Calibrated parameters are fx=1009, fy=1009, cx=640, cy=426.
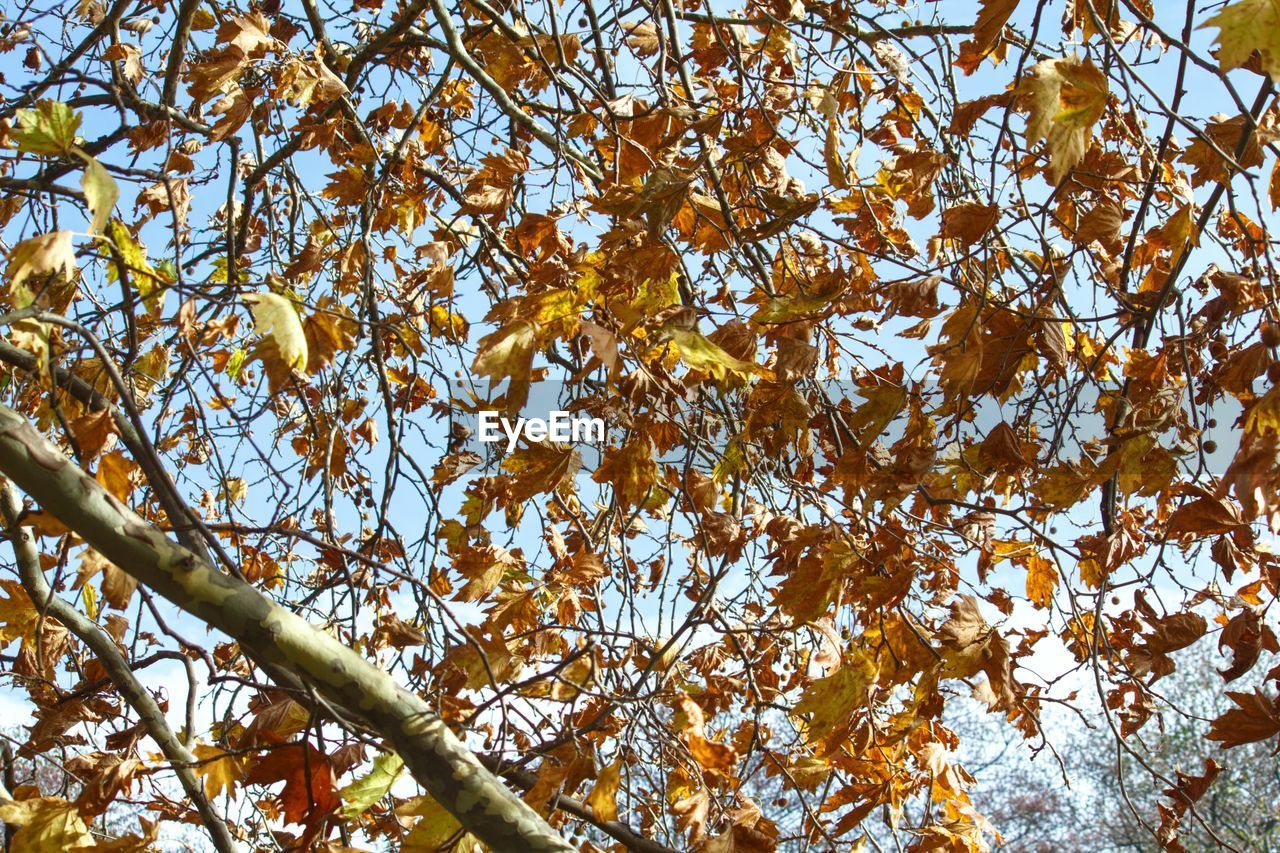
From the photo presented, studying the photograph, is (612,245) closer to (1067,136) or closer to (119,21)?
(1067,136)

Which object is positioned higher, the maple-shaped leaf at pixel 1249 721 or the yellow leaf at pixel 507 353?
the yellow leaf at pixel 507 353

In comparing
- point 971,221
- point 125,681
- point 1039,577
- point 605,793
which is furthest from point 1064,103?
point 125,681

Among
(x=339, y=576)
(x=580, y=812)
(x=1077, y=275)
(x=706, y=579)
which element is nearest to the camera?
A: (x=580, y=812)

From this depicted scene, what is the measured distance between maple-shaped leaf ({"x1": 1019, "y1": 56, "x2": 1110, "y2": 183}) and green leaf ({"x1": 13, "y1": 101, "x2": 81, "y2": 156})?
4.23 ft

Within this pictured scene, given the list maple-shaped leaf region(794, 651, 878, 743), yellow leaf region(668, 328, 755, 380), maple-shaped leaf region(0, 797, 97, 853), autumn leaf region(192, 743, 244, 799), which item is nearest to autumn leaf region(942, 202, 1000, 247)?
yellow leaf region(668, 328, 755, 380)

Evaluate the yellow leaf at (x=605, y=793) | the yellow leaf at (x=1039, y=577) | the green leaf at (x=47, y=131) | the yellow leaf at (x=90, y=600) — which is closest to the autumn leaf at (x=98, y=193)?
the green leaf at (x=47, y=131)

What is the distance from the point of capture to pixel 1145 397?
195cm

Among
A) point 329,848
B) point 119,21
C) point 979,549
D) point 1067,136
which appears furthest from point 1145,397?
point 119,21

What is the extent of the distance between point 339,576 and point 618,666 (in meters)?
0.70

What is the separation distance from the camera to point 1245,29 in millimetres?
1078

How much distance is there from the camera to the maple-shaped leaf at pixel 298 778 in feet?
4.68

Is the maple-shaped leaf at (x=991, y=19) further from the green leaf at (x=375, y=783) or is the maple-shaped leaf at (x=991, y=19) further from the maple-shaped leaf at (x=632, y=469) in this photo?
the green leaf at (x=375, y=783)

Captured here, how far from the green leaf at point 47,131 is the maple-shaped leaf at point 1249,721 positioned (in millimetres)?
1890

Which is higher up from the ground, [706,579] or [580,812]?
[706,579]
